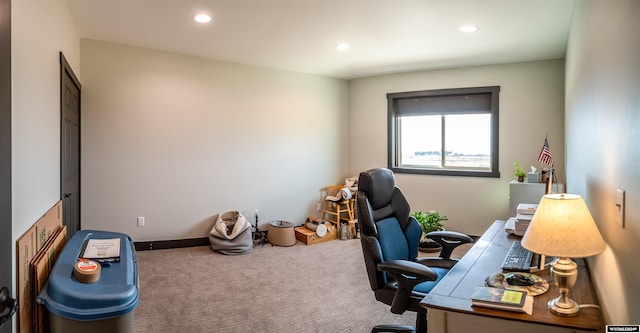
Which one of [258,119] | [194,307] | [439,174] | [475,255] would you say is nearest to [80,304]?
[194,307]

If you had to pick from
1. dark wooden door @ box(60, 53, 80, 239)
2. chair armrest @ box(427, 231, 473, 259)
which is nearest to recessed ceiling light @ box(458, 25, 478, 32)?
chair armrest @ box(427, 231, 473, 259)

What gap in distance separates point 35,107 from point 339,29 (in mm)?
2531

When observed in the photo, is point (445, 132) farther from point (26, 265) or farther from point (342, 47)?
point (26, 265)

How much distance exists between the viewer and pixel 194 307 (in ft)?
10.3

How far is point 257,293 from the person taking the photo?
11.3 ft

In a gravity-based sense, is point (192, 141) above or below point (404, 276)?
above

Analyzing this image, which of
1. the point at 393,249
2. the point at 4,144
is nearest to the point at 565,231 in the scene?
the point at 393,249

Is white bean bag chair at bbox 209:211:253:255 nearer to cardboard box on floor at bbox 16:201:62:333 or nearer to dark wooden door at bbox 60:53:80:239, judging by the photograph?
dark wooden door at bbox 60:53:80:239

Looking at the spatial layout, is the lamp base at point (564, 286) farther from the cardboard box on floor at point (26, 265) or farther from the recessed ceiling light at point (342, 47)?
the recessed ceiling light at point (342, 47)

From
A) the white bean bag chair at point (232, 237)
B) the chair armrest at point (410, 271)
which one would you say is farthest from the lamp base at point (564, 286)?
the white bean bag chair at point (232, 237)

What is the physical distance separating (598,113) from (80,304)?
7.93ft

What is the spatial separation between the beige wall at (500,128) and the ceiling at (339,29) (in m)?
0.21

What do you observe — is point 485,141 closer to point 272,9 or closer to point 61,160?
point 272,9

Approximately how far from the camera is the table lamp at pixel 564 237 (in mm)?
1362
